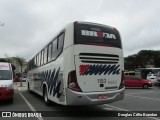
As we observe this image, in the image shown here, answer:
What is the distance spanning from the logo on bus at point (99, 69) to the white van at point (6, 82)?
18.8 ft

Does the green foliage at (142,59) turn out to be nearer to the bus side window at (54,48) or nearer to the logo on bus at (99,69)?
the bus side window at (54,48)

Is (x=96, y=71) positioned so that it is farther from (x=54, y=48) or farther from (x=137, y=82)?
(x=137, y=82)

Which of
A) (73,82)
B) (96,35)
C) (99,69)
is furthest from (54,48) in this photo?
(73,82)

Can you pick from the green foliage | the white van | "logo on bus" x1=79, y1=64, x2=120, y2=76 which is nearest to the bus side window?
"logo on bus" x1=79, y1=64, x2=120, y2=76

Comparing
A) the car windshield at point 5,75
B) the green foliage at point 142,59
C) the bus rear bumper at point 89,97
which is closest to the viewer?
the bus rear bumper at point 89,97

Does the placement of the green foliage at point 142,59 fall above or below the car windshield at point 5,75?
above

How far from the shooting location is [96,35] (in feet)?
33.4

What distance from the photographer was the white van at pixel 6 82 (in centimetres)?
1372

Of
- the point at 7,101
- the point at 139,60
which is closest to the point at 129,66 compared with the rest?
the point at 139,60

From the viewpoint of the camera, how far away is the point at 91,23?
10.3 m

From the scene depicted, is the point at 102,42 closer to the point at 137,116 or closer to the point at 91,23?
the point at 91,23

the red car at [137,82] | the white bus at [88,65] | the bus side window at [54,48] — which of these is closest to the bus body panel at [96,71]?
the white bus at [88,65]

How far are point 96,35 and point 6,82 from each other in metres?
6.36

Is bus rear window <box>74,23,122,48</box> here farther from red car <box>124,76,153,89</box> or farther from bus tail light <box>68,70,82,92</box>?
red car <box>124,76,153,89</box>
